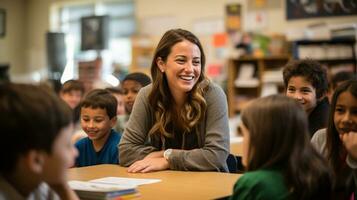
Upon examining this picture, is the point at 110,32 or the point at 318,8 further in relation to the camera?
the point at 110,32

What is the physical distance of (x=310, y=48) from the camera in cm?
645

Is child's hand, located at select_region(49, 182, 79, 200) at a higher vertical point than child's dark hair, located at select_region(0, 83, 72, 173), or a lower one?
lower

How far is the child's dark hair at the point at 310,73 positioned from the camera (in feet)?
9.41

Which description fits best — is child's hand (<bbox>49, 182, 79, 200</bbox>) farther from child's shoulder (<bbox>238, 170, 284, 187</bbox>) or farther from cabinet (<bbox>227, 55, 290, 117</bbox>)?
cabinet (<bbox>227, 55, 290, 117</bbox>)

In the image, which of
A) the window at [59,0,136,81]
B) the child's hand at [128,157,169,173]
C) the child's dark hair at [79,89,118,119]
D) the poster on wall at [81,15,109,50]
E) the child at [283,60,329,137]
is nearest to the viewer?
the child's hand at [128,157,169,173]

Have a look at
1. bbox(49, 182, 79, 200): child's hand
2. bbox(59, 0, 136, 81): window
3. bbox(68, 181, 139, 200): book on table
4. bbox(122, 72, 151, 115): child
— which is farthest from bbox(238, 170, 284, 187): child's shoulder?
bbox(59, 0, 136, 81): window

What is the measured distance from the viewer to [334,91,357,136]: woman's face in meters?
2.11

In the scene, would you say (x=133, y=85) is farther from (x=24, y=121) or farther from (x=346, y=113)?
(x=24, y=121)

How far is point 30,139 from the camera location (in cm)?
129

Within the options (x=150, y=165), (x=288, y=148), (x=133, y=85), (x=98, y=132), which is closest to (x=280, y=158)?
(x=288, y=148)

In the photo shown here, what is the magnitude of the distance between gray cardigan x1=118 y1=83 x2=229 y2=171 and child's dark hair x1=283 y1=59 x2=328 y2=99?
0.54 metres

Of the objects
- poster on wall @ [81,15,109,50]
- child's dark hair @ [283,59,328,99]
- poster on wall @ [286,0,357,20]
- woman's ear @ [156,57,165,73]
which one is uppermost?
poster on wall @ [286,0,357,20]

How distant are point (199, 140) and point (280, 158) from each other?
931 millimetres

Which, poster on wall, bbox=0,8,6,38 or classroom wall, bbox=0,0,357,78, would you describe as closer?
classroom wall, bbox=0,0,357,78
